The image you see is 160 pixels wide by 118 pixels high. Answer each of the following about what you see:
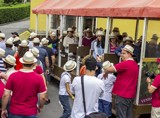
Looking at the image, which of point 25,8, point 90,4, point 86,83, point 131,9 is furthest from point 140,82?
point 25,8

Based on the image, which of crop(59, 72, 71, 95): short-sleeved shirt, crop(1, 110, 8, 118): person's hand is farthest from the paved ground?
crop(1, 110, 8, 118): person's hand

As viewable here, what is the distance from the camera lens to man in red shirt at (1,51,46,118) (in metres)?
6.00

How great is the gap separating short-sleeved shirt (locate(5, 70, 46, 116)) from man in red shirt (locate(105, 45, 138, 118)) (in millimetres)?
2290

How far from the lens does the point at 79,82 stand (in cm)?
593

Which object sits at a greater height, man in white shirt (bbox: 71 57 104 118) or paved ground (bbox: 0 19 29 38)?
man in white shirt (bbox: 71 57 104 118)

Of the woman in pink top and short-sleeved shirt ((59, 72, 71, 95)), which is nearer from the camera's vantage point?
short-sleeved shirt ((59, 72, 71, 95))

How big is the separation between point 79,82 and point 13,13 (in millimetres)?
36240

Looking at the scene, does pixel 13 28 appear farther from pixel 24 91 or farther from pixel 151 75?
pixel 24 91

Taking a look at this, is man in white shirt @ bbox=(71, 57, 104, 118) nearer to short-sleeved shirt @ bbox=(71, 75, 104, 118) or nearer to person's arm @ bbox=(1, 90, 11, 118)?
short-sleeved shirt @ bbox=(71, 75, 104, 118)

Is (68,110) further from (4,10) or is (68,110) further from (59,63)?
(4,10)

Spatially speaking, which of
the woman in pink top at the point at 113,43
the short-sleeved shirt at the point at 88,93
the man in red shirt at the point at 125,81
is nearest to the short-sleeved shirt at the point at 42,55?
the woman in pink top at the point at 113,43

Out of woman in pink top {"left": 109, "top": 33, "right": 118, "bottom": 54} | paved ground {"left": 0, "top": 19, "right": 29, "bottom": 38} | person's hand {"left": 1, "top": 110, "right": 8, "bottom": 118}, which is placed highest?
woman in pink top {"left": 109, "top": 33, "right": 118, "bottom": 54}

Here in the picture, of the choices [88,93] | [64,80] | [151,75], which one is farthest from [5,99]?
[151,75]

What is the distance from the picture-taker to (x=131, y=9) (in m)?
8.63
